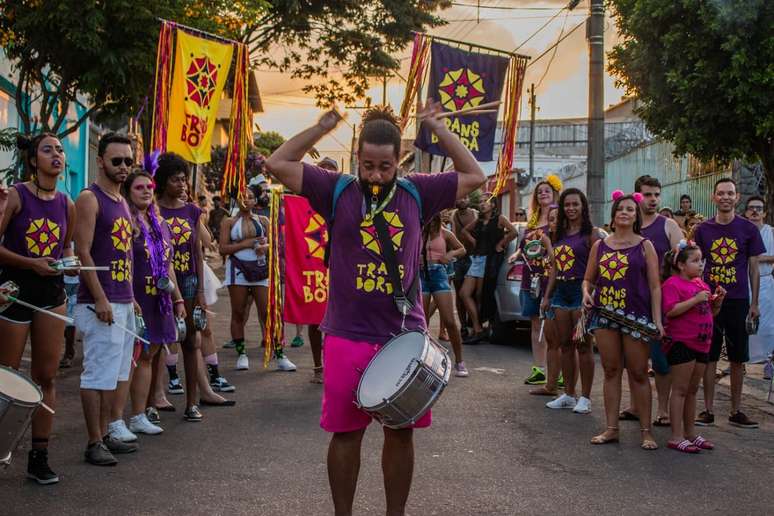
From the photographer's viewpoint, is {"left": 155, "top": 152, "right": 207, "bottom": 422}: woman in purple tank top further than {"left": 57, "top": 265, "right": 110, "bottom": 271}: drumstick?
Yes

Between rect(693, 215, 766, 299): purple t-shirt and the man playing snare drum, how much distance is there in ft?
14.2

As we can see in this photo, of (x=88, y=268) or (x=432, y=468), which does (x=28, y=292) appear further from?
(x=432, y=468)

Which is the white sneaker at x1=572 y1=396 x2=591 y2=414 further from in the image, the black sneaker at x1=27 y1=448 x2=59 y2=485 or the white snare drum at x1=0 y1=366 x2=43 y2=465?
the white snare drum at x1=0 y1=366 x2=43 y2=465

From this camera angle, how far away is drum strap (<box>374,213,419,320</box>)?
4363mm

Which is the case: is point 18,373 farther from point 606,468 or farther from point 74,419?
point 606,468

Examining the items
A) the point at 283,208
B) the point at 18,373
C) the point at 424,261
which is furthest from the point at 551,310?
the point at 18,373

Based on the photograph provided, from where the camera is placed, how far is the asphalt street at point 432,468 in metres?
5.32

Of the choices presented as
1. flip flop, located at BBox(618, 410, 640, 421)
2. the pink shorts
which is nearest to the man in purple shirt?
flip flop, located at BBox(618, 410, 640, 421)

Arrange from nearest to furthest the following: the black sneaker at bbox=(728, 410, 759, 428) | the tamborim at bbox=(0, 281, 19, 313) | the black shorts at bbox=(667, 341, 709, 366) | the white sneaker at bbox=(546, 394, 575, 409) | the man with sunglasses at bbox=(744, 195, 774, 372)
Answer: the tamborim at bbox=(0, 281, 19, 313)
the black shorts at bbox=(667, 341, 709, 366)
the black sneaker at bbox=(728, 410, 759, 428)
the white sneaker at bbox=(546, 394, 575, 409)
the man with sunglasses at bbox=(744, 195, 774, 372)

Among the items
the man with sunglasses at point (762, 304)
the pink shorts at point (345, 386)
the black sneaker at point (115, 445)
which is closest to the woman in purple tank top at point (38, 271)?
the black sneaker at point (115, 445)

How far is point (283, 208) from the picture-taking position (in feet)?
32.8

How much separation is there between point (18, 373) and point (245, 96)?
22.4ft

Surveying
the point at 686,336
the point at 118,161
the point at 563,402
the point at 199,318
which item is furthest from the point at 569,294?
the point at 118,161

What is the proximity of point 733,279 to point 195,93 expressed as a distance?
5921mm
